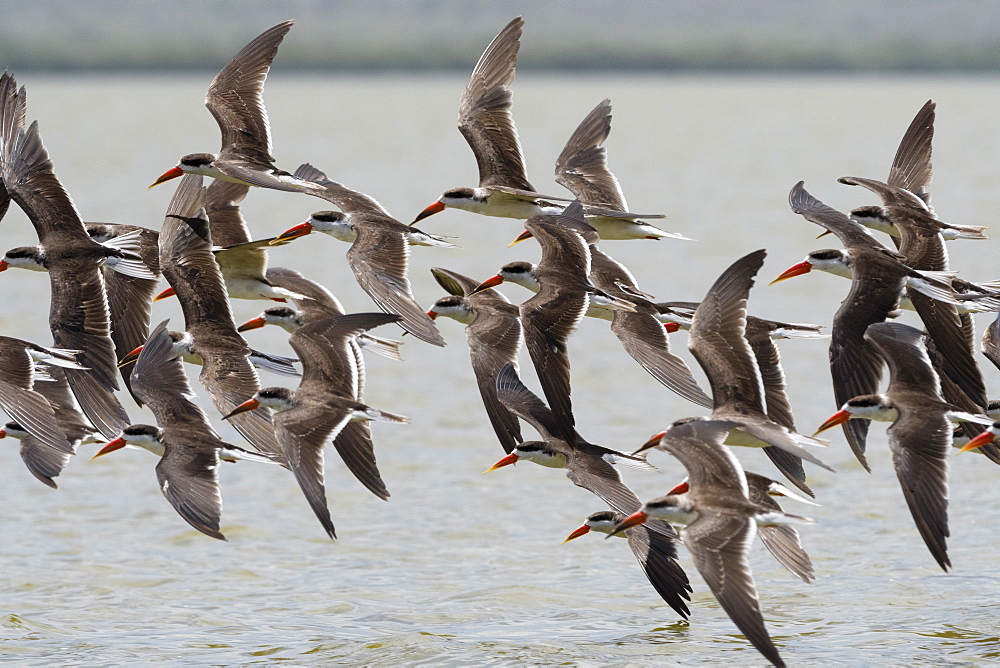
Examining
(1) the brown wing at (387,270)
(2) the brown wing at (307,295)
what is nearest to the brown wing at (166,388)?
(1) the brown wing at (387,270)

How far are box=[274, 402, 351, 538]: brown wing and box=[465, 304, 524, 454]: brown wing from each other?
143cm

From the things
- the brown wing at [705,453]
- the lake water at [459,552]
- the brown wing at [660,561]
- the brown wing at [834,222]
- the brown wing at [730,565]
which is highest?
the brown wing at [834,222]

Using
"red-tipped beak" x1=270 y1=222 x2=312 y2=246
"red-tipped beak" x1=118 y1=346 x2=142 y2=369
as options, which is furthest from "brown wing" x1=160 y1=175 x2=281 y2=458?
"red-tipped beak" x1=270 y1=222 x2=312 y2=246

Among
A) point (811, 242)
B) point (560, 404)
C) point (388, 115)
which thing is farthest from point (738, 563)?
point (388, 115)

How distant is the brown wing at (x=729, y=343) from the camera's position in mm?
11109

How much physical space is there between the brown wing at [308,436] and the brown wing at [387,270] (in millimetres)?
765

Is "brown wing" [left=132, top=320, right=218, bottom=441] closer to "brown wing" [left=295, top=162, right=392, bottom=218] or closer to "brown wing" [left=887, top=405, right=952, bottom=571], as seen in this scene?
"brown wing" [left=295, top=162, right=392, bottom=218]

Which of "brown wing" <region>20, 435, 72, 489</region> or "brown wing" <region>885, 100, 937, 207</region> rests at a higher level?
"brown wing" <region>885, 100, 937, 207</region>

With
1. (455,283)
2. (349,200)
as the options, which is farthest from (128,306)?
(455,283)

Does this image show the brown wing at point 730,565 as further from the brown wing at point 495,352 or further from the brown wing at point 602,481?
the brown wing at point 495,352

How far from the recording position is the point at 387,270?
37.8 feet

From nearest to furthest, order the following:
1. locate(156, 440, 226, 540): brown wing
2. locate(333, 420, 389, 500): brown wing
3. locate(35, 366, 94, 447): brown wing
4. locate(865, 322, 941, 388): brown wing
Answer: locate(156, 440, 226, 540): brown wing
locate(865, 322, 941, 388): brown wing
locate(333, 420, 389, 500): brown wing
locate(35, 366, 94, 447): brown wing

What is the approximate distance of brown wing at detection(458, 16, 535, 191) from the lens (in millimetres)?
14078

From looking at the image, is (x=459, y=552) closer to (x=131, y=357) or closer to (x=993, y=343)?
(x=131, y=357)
